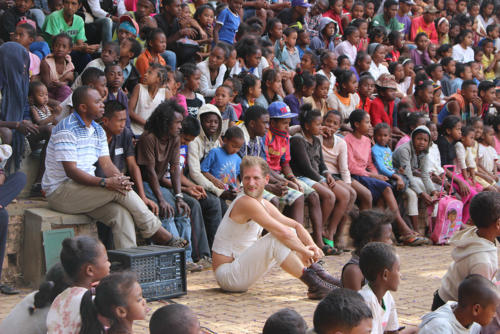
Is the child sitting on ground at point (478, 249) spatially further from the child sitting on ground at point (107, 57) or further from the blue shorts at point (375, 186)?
the child sitting on ground at point (107, 57)

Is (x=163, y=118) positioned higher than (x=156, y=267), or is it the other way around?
(x=163, y=118)

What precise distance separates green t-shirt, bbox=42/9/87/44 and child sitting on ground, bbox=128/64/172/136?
5.54ft

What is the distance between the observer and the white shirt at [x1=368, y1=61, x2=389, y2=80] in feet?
39.1

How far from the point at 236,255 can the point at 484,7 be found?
13.5 meters

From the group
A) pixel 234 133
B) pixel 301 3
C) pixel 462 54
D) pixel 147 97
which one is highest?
pixel 301 3

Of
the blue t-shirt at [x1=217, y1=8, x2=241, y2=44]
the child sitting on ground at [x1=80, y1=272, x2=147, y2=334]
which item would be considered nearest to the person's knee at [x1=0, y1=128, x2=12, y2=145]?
the child sitting on ground at [x1=80, y1=272, x2=147, y2=334]

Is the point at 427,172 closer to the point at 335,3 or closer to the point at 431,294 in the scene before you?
the point at 431,294

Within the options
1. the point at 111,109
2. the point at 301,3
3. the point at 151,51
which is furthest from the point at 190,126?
the point at 301,3

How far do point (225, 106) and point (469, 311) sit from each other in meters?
5.28

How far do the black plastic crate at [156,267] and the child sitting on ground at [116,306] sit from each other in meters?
1.88

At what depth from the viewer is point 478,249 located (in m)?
4.15

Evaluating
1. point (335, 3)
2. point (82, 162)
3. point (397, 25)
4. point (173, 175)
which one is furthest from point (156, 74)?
point (397, 25)

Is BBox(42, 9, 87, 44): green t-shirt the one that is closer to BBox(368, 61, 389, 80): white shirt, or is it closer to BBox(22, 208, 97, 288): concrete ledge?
BBox(22, 208, 97, 288): concrete ledge

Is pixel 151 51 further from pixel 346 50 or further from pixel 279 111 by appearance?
pixel 346 50
